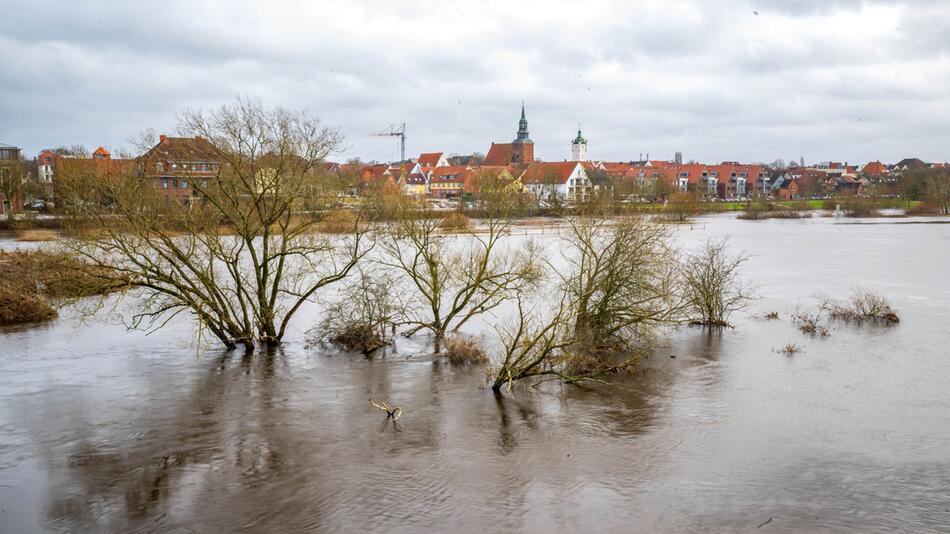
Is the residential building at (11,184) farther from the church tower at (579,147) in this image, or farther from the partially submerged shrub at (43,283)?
the church tower at (579,147)

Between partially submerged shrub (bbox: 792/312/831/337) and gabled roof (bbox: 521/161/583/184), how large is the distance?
7229 cm

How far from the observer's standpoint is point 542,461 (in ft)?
58.0

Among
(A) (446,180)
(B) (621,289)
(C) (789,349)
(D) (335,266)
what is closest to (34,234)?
(D) (335,266)

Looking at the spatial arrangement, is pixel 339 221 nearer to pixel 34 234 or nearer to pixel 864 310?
pixel 864 310

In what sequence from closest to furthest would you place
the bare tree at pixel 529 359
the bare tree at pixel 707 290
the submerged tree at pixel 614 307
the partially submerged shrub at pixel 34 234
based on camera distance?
the bare tree at pixel 529 359, the submerged tree at pixel 614 307, the bare tree at pixel 707 290, the partially submerged shrub at pixel 34 234

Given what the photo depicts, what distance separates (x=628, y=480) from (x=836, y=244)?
170 ft

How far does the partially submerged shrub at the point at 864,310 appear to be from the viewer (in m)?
31.5

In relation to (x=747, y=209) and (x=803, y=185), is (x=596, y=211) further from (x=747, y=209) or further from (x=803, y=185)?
(x=803, y=185)

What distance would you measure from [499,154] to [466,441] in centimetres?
14122

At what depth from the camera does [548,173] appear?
107 metres

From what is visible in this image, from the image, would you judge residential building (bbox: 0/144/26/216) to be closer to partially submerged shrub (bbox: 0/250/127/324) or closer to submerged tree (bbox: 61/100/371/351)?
partially submerged shrub (bbox: 0/250/127/324)

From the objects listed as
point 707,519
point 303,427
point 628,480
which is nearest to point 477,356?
point 303,427

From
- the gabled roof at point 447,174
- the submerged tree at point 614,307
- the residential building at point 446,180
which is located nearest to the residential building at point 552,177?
the residential building at point 446,180

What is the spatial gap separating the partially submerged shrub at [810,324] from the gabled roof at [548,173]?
72288 mm
